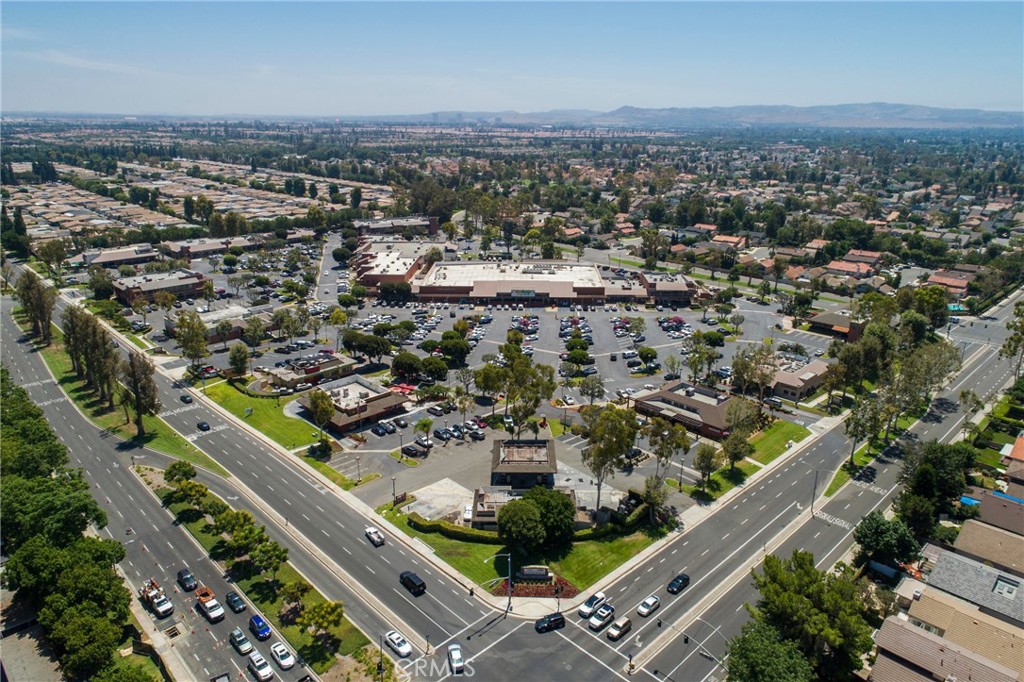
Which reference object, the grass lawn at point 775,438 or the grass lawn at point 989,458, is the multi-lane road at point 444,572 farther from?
the grass lawn at point 989,458

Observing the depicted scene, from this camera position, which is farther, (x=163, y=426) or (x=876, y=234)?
(x=876, y=234)

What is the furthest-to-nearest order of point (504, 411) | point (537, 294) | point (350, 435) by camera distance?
point (537, 294), point (504, 411), point (350, 435)

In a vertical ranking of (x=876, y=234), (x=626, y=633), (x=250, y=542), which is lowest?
(x=626, y=633)

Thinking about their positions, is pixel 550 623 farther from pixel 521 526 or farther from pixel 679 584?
pixel 679 584

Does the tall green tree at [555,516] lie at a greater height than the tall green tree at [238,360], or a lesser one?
lesser

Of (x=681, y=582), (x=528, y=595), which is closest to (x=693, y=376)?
(x=681, y=582)

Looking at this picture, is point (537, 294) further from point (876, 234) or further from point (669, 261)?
point (876, 234)

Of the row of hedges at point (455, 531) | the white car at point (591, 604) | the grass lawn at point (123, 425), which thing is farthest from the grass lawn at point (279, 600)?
the white car at point (591, 604)

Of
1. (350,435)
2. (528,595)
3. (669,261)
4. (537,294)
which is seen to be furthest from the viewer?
(669,261)

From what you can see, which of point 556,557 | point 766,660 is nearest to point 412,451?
point 556,557
